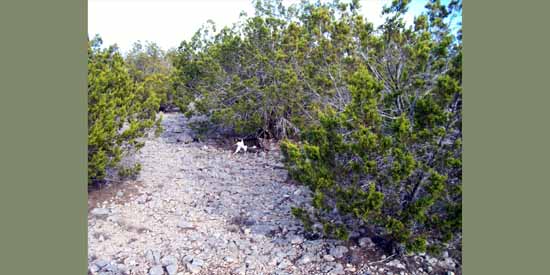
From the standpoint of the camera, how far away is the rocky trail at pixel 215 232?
3.38 meters

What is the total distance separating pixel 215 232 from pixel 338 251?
1293 millimetres

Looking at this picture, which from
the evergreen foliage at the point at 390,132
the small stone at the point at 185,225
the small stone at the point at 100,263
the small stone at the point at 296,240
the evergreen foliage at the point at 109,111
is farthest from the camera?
the evergreen foliage at the point at 109,111

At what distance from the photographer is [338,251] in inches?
138

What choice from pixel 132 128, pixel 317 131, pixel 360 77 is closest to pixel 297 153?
pixel 317 131

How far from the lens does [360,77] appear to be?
3.03 m

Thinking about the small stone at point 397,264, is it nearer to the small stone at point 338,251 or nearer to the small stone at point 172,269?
the small stone at point 338,251

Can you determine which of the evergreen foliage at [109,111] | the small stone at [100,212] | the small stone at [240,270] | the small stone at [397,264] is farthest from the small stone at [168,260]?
the small stone at [397,264]

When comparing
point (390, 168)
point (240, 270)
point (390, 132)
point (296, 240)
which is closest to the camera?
point (390, 168)

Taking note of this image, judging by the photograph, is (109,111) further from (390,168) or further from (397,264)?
(397,264)

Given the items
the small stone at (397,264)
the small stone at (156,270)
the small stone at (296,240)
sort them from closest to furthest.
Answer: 1. the small stone at (397,264)
2. the small stone at (156,270)
3. the small stone at (296,240)

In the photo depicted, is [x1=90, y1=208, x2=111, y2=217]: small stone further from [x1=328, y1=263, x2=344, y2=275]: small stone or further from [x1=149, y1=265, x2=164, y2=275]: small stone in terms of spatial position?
[x1=328, y1=263, x2=344, y2=275]: small stone

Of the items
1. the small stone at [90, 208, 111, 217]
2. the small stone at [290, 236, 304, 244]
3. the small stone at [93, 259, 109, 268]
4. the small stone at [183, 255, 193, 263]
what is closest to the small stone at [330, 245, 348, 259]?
the small stone at [290, 236, 304, 244]

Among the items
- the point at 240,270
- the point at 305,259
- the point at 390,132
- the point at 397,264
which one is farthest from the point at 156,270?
the point at 390,132

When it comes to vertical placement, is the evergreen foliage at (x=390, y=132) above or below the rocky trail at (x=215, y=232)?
above
